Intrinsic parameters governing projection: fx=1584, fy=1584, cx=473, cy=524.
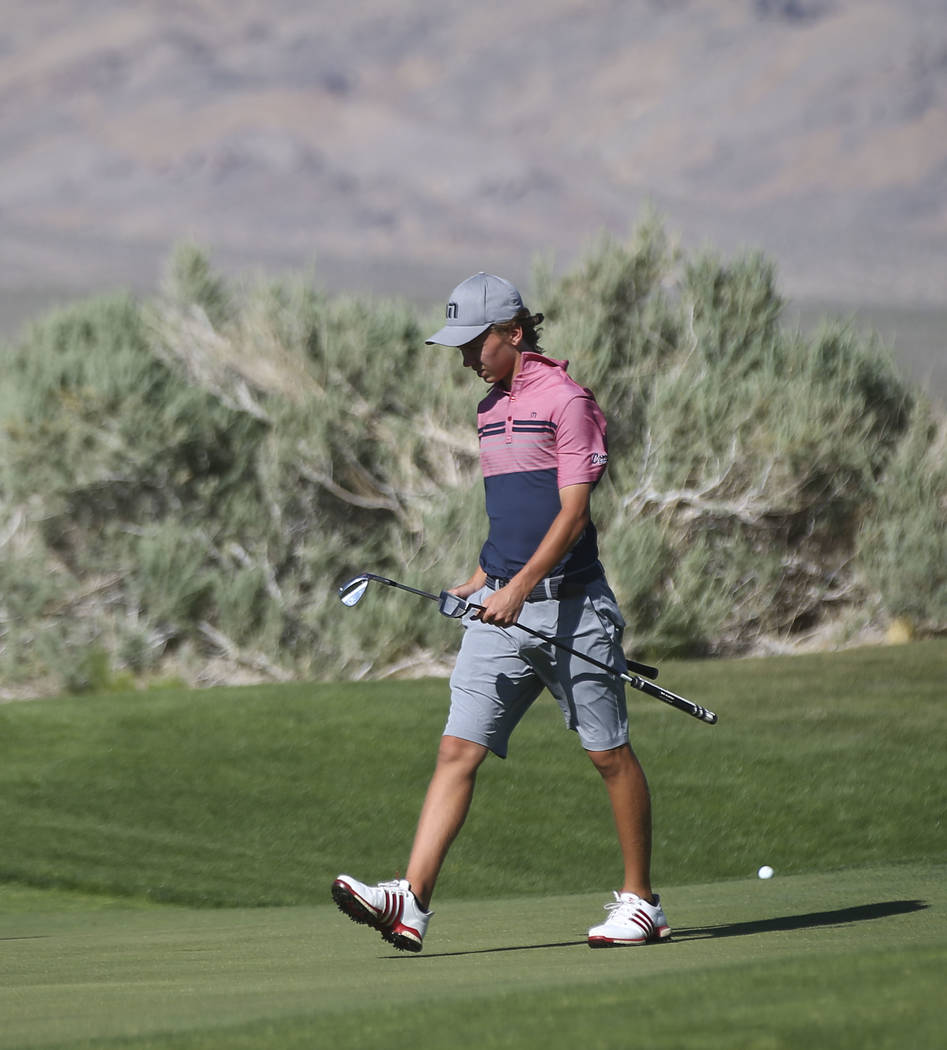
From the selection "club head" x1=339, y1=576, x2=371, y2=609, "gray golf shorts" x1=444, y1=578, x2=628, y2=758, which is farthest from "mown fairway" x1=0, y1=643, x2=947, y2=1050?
"club head" x1=339, y1=576, x2=371, y2=609

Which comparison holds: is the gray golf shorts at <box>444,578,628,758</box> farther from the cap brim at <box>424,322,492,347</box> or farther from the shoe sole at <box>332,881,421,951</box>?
the cap brim at <box>424,322,492,347</box>

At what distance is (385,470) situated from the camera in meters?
29.4

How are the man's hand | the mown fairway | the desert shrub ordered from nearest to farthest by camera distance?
the mown fairway, the man's hand, the desert shrub

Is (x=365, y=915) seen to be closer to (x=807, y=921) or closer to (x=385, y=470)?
(x=807, y=921)

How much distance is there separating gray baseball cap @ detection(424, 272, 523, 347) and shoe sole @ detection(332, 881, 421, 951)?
5.65 feet

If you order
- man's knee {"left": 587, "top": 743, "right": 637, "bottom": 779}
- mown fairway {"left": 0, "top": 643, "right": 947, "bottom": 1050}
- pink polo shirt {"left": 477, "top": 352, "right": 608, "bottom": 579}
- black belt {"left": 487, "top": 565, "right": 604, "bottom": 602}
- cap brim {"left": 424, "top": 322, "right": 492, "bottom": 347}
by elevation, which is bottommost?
mown fairway {"left": 0, "top": 643, "right": 947, "bottom": 1050}

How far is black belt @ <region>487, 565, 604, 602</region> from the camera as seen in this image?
5.05 metres

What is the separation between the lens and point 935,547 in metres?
27.3

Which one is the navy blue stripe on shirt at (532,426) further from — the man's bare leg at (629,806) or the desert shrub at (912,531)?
the desert shrub at (912,531)

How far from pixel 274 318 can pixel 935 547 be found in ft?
41.3

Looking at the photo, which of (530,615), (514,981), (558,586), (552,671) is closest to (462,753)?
(552,671)

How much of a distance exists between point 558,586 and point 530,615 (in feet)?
0.42

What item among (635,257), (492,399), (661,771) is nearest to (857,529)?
(635,257)

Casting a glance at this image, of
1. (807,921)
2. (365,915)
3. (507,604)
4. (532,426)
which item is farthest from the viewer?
(807,921)
